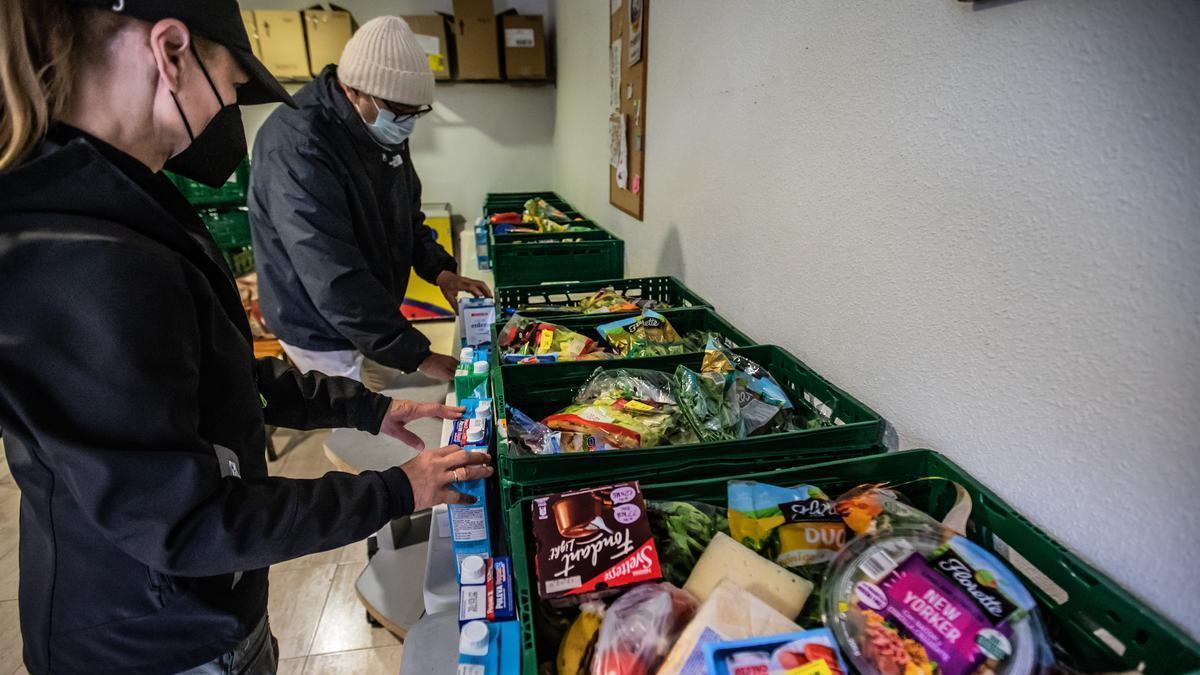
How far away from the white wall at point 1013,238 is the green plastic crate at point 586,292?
51 centimetres

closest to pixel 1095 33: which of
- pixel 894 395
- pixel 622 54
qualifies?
pixel 894 395

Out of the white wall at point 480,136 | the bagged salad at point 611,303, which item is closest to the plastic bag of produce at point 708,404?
the bagged salad at point 611,303

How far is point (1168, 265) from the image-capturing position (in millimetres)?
521

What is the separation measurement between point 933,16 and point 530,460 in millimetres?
847

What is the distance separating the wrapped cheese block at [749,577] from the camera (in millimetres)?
667

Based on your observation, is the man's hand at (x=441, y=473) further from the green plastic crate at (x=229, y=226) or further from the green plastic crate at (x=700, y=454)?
the green plastic crate at (x=229, y=226)

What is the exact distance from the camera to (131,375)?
0.57m

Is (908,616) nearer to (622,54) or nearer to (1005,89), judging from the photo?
(1005,89)

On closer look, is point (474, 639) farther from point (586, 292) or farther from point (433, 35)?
point (433, 35)

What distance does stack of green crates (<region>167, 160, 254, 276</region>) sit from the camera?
13.1ft

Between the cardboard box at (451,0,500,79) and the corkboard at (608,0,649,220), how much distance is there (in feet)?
7.01

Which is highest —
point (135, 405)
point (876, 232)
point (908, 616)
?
point (876, 232)

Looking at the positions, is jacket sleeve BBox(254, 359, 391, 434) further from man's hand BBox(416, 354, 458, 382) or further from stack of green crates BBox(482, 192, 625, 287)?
stack of green crates BBox(482, 192, 625, 287)

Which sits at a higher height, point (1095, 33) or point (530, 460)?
point (1095, 33)
